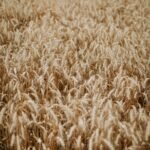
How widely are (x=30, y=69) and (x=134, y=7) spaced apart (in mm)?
2461

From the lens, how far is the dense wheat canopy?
1.80 metres

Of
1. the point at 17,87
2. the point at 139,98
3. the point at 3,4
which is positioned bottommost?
the point at 139,98

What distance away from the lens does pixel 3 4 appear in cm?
422

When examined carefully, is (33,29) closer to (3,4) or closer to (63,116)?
(3,4)

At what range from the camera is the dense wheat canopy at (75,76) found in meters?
1.80

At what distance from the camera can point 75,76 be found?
2641mm

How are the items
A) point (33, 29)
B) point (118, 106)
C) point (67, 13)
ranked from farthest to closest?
point (67, 13) < point (33, 29) < point (118, 106)

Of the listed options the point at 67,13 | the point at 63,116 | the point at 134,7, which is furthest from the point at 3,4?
the point at 63,116

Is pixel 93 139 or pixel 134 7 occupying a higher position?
Answer: pixel 134 7

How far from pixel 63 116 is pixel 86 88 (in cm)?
30

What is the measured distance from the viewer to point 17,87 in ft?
7.53

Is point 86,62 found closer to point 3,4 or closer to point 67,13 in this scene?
point 67,13

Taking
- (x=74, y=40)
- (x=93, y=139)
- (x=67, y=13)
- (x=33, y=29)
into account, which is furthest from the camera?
(x=67, y=13)

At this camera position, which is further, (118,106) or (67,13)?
(67,13)
